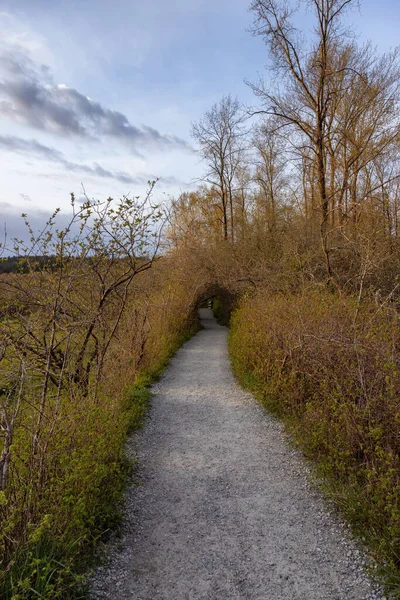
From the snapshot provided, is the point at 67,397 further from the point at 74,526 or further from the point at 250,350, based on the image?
the point at 250,350

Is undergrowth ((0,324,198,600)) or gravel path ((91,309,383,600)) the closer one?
undergrowth ((0,324,198,600))

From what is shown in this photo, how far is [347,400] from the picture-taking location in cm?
431

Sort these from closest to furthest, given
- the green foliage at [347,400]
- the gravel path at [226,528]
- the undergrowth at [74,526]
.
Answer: the undergrowth at [74,526], the gravel path at [226,528], the green foliage at [347,400]

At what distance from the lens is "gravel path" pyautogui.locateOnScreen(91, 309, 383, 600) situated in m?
2.99

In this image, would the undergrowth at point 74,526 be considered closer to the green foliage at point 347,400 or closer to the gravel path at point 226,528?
the gravel path at point 226,528

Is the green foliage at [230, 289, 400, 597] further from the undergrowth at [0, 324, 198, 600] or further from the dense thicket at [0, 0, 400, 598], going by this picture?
the undergrowth at [0, 324, 198, 600]

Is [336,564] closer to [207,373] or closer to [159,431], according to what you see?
[159,431]

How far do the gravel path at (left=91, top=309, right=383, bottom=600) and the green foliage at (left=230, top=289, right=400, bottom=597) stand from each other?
11.9 inches

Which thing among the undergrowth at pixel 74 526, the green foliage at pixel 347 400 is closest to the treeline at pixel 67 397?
the undergrowth at pixel 74 526

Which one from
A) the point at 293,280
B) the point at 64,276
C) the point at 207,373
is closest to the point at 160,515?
Answer: the point at 64,276

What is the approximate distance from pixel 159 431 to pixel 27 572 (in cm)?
383

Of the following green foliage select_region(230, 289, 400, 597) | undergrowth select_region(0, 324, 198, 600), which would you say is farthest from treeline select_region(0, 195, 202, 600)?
green foliage select_region(230, 289, 400, 597)

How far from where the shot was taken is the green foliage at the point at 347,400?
3.33 metres

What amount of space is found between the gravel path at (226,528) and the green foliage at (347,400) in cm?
30
